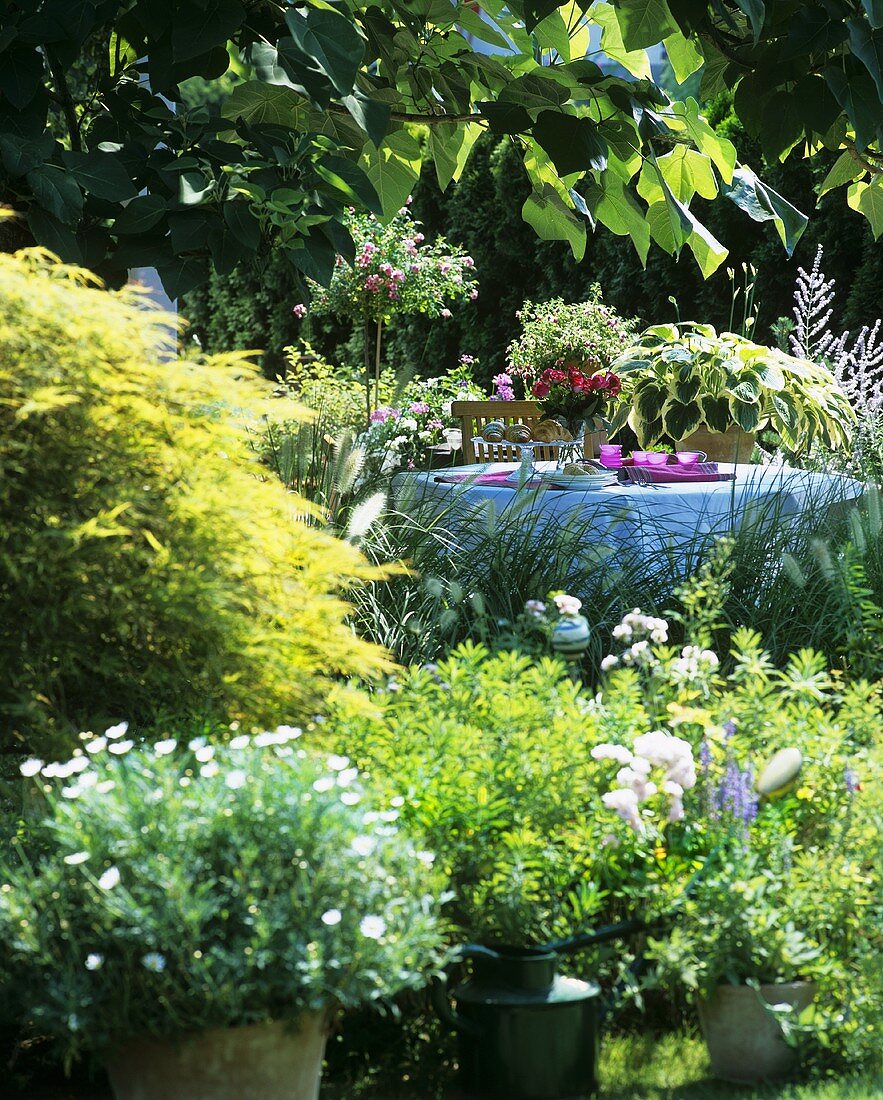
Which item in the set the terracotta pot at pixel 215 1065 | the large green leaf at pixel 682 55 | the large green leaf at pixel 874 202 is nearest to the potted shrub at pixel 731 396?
the large green leaf at pixel 874 202

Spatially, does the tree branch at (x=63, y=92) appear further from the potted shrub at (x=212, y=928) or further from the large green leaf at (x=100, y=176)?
the potted shrub at (x=212, y=928)

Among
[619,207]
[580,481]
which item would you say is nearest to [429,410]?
[580,481]

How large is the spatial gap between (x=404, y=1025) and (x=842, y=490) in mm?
2559

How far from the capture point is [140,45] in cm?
287

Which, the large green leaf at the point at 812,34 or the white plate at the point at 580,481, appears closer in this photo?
the large green leaf at the point at 812,34

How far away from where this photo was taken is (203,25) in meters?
2.36

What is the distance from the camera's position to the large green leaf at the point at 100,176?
2.40 meters

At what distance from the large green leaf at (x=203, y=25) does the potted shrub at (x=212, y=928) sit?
1.43 m

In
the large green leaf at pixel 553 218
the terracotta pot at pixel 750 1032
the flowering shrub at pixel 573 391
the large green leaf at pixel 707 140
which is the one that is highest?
the large green leaf at pixel 707 140

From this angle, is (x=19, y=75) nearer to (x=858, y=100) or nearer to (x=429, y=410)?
(x=858, y=100)

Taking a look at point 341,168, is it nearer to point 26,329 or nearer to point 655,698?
point 26,329

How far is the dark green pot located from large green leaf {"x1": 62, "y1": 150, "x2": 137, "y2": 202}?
1603 mm

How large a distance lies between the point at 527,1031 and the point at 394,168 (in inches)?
87.7

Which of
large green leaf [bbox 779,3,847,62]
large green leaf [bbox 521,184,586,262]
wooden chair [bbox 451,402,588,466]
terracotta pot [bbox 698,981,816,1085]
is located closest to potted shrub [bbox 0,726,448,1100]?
terracotta pot [bbox 698,981,816,1085]
